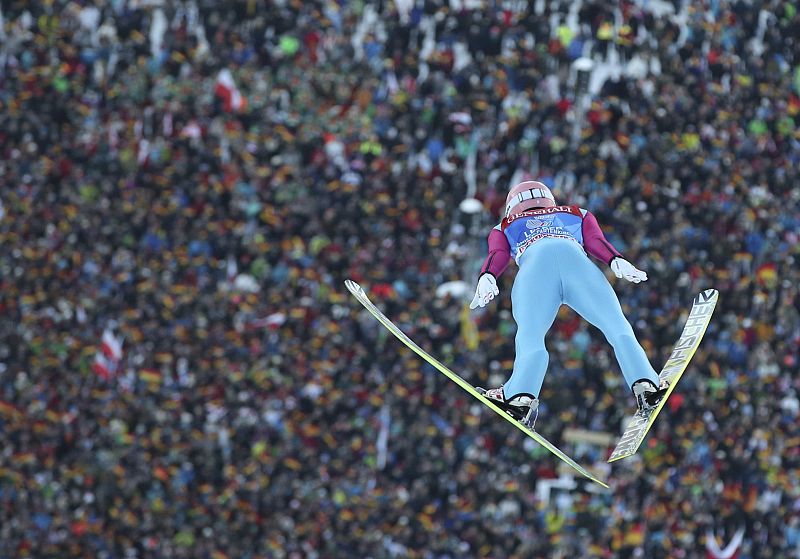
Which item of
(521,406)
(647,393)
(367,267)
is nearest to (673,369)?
(647,393)

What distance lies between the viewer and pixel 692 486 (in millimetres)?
18469

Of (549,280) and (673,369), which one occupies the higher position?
(549,280)

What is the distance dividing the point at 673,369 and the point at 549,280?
1070 millimetres

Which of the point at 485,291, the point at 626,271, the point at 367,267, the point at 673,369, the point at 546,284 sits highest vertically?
the point at 626,271

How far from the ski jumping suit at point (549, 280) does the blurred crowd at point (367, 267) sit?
9372 millimetres

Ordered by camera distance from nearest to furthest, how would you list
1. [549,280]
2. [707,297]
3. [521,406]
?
1. [521,406]
2. [549,280]
3. [707,297]

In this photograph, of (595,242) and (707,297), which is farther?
(707,297)

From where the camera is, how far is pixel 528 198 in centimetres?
891

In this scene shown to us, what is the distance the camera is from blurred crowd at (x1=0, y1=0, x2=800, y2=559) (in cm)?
1830

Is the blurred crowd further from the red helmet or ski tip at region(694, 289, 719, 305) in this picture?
the red helmet

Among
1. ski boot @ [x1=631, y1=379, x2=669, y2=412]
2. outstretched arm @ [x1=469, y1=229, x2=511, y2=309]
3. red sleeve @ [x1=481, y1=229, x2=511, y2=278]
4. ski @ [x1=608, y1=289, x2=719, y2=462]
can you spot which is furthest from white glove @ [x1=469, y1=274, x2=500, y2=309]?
ski @ [x1=608, y1=289, x2=719, y2=462]

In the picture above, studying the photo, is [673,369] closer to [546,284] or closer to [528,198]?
[546,284]

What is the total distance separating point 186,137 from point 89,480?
5378mm

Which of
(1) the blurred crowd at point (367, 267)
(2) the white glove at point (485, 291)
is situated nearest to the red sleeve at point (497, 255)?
(2) the white glove at point (485, 291)
